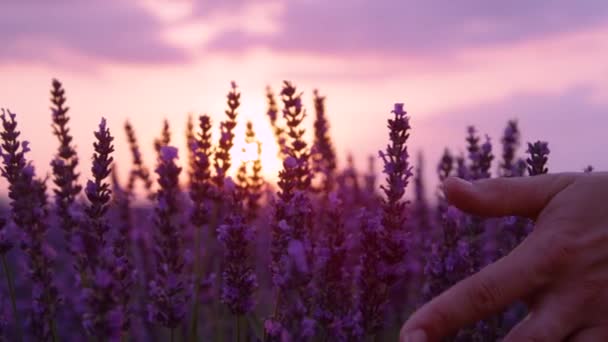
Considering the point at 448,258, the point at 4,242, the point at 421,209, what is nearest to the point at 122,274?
the point at 4,242

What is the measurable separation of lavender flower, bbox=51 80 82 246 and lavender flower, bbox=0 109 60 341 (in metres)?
0.17

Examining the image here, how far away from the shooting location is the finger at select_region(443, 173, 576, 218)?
8.50ft

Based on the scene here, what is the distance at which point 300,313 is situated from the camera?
259 centimetres

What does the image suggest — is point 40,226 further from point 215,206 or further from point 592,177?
point 592,177

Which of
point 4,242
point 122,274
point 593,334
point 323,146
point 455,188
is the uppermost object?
point 323,146

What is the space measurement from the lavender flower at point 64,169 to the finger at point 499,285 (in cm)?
171

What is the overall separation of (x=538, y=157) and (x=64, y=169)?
2292 millimetres

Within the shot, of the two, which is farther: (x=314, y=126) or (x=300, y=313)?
(x=314, y=126)

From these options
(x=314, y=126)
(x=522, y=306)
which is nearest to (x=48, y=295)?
(x=314, y=126)

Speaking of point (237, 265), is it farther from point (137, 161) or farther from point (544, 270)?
point (137, 161)

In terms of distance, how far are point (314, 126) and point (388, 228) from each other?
2.16 metres

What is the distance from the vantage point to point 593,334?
7.86ft

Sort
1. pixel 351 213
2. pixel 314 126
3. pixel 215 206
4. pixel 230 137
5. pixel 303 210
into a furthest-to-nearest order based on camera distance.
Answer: pixel 351 213, pixel 314 126, pixel 215 206, pixel 230 137, pixel 303 210

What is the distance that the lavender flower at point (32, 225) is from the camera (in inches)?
124
